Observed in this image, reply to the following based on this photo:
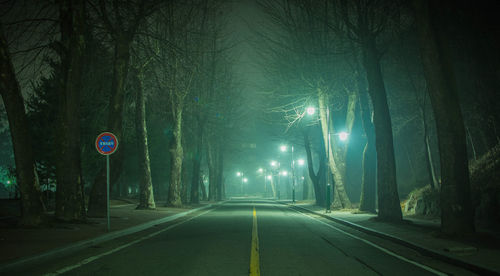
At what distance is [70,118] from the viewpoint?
14.9m

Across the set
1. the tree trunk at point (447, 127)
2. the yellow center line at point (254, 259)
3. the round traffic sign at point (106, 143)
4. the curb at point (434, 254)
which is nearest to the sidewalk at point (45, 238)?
the round traffic sign at point (106, 143)

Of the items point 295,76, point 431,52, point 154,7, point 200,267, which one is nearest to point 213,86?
point 295,76

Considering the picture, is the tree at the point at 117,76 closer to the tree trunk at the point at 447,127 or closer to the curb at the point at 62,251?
the curb at the point at 62,251

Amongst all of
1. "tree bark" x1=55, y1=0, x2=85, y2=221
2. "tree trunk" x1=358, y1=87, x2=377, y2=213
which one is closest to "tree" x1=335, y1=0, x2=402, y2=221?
"tree trunk" x1=358, y1=87, x2=377, y2=213

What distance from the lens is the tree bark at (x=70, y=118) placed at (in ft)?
48.3

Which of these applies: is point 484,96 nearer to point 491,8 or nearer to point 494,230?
point 491,8

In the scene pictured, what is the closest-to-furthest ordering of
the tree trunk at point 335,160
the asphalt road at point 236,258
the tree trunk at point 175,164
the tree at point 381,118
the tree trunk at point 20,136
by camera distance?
the asphalt road at point 236,258
the tree trunk at point 20,136
the tree at point 381,118
the tree trunk at point 335,160
the tree trunk at point 175,164

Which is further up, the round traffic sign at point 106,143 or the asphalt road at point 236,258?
the round traffic sign at point 106,143

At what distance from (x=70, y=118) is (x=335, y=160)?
17509 millimetres

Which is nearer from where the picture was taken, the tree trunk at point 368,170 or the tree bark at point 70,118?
the tree bark at point 70,118

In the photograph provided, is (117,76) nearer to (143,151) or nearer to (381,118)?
(143,151)

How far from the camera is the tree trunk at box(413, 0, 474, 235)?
35.8 feet

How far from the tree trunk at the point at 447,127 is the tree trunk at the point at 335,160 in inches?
574

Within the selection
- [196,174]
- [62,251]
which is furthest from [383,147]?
[196,174]
